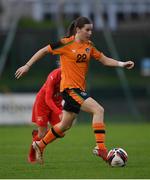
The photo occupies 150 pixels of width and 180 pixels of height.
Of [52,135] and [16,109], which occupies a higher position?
→ [52,135]

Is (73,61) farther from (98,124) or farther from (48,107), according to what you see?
(48,107)

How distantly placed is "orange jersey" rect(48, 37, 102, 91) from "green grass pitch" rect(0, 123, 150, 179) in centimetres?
121

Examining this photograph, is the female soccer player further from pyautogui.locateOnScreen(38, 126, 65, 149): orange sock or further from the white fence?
the white fence

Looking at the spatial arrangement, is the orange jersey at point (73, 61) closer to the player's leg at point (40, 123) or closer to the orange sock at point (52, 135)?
the orange sock at point (52, 135)

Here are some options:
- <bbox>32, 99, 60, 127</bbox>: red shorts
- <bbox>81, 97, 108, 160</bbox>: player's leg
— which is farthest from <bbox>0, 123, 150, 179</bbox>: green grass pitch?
<bbox>32, 99, 60, 127</bbox>: red shorts

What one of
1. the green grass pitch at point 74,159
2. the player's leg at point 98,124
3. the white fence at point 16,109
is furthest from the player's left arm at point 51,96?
the white fence at point 16,109

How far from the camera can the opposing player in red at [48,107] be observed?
1305 centimetres

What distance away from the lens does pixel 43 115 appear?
13469mm

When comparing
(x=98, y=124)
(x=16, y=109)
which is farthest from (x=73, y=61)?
(x=16, y=109)

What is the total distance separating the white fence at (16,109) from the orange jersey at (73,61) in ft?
46.5

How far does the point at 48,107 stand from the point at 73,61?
185 centimetres

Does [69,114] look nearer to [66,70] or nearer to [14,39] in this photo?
[66,70]

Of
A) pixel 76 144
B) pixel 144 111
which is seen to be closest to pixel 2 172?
pixel 76 144

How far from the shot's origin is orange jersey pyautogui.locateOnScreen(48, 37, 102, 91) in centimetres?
1191
